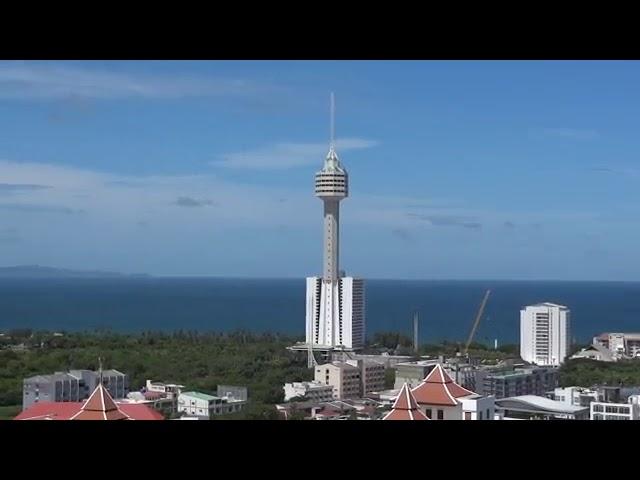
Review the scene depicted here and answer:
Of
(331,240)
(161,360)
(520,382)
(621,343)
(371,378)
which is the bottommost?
(371,378)

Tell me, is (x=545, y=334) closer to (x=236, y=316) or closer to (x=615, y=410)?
(x=615, y=410)

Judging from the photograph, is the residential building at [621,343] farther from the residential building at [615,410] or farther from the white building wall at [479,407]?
the white building wall at [479,407]

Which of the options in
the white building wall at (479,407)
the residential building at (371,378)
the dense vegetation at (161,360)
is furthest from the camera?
the residential building at (371,378)

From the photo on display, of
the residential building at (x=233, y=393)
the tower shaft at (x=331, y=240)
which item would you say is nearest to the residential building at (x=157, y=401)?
the residential building at (x=233, y=393)

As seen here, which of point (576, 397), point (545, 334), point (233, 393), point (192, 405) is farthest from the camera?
point (545, 334)

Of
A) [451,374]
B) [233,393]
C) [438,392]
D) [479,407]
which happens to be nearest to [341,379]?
[451,374]

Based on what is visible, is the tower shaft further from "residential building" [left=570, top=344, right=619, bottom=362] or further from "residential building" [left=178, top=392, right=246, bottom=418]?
"residential building" [left=178, top=392, right=246, bottom=418]
